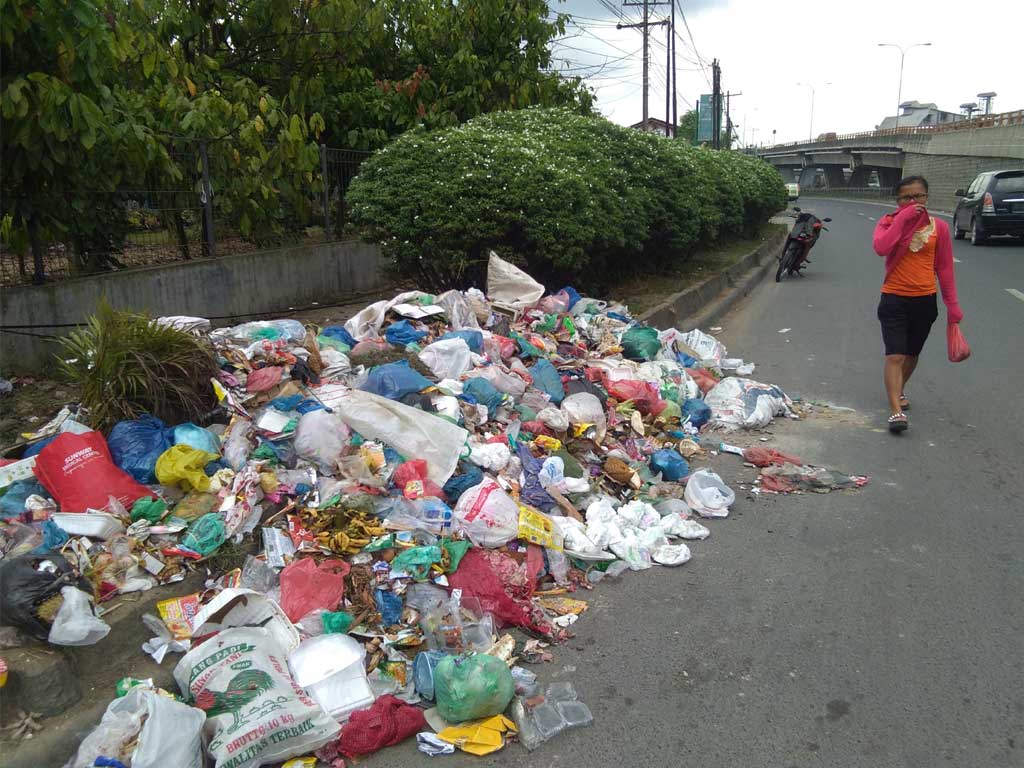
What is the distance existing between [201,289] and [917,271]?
6.29m

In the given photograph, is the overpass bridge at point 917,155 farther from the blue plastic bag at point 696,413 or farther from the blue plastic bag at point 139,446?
the blue plastic bag at point 139,446

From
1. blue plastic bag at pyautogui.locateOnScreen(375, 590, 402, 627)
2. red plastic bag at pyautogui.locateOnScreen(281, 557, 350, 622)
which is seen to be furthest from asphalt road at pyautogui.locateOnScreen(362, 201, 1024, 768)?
red plastic bag at pyautogui.locateOnScreen(281, 557, 350, 622)

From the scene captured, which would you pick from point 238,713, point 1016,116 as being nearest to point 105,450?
point 238,713

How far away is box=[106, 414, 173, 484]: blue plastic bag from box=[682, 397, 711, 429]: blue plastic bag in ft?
12.0

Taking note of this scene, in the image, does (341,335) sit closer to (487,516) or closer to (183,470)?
(183,470)

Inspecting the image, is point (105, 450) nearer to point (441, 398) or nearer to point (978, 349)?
point (441, 398)

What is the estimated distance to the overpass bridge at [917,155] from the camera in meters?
37.7

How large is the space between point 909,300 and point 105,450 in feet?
17.2

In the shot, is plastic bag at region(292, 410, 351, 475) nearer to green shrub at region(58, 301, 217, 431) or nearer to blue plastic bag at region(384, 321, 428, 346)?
green shrub at region(58, 301, 217, 431)

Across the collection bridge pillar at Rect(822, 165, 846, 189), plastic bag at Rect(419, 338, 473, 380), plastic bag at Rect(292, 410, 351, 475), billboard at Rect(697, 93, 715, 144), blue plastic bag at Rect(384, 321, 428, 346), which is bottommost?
plastic bag at Rect(292, 410, 351, 475)

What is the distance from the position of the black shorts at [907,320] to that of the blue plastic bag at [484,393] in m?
2.93

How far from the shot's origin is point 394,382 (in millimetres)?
4859

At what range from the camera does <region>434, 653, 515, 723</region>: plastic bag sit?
2770mm

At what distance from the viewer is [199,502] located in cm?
370
